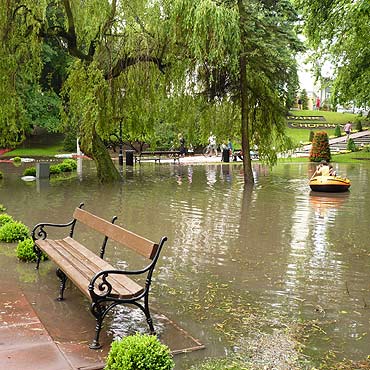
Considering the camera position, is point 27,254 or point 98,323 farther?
point 27,254

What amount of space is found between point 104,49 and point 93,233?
9211mm

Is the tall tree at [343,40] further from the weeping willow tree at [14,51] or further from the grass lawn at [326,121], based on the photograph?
the grass lawn at [326,121]

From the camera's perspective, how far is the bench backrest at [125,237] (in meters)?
4.82

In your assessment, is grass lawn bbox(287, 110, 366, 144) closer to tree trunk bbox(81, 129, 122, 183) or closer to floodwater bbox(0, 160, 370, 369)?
tree trunk bbox(81, 129, 122, 183)

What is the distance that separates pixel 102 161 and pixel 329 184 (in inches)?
323

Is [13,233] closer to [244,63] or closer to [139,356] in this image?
[139,356]

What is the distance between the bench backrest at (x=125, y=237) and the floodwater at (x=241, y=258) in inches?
31.9

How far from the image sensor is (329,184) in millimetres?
16625

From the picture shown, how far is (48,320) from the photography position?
5121mm

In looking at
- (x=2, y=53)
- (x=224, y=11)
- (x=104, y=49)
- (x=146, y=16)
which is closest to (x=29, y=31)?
(x=2, y=53)

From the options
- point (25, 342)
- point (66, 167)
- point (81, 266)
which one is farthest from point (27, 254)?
point (66, 167)

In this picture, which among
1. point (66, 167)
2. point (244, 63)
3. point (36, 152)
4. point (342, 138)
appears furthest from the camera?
point (342, 138)

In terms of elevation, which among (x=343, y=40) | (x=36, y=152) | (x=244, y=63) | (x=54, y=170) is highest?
(x=343, y=40)

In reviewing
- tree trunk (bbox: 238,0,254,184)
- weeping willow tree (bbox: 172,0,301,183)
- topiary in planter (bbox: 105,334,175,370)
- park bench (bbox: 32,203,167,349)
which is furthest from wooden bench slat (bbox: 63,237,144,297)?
tree trunk (bbox: 238,0,254,184)
